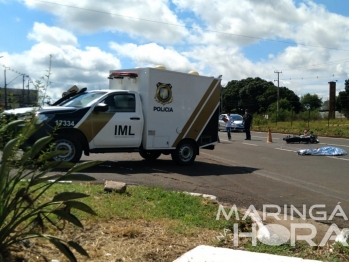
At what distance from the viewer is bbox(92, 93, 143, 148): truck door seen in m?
10.8

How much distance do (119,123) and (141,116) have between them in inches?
25.1

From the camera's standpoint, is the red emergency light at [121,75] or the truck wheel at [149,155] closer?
the red emergency light at [121,75]

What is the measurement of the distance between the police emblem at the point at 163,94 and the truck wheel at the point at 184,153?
4.22 feet

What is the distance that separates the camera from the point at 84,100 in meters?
10.9

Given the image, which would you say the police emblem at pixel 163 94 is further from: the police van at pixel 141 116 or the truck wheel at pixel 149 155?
the truck wheel at pixel 149 155

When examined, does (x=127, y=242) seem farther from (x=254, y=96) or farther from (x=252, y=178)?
(x=254, y=96)

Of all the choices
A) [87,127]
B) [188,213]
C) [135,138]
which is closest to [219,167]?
[135,138]

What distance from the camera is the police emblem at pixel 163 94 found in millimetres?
11500

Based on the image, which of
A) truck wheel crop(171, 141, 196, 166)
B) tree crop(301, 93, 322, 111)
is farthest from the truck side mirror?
tree crop(301, 93, 322, 111)

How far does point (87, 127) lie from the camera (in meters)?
10.6

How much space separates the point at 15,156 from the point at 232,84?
272ft

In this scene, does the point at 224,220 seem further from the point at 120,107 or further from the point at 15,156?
the point at 120,107

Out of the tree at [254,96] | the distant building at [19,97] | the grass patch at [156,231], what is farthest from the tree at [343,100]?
the distant building at [19,97]

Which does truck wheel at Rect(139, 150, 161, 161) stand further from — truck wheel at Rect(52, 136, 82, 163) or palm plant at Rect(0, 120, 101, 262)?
palm plant at Rect(0, 120, 101, 262)
